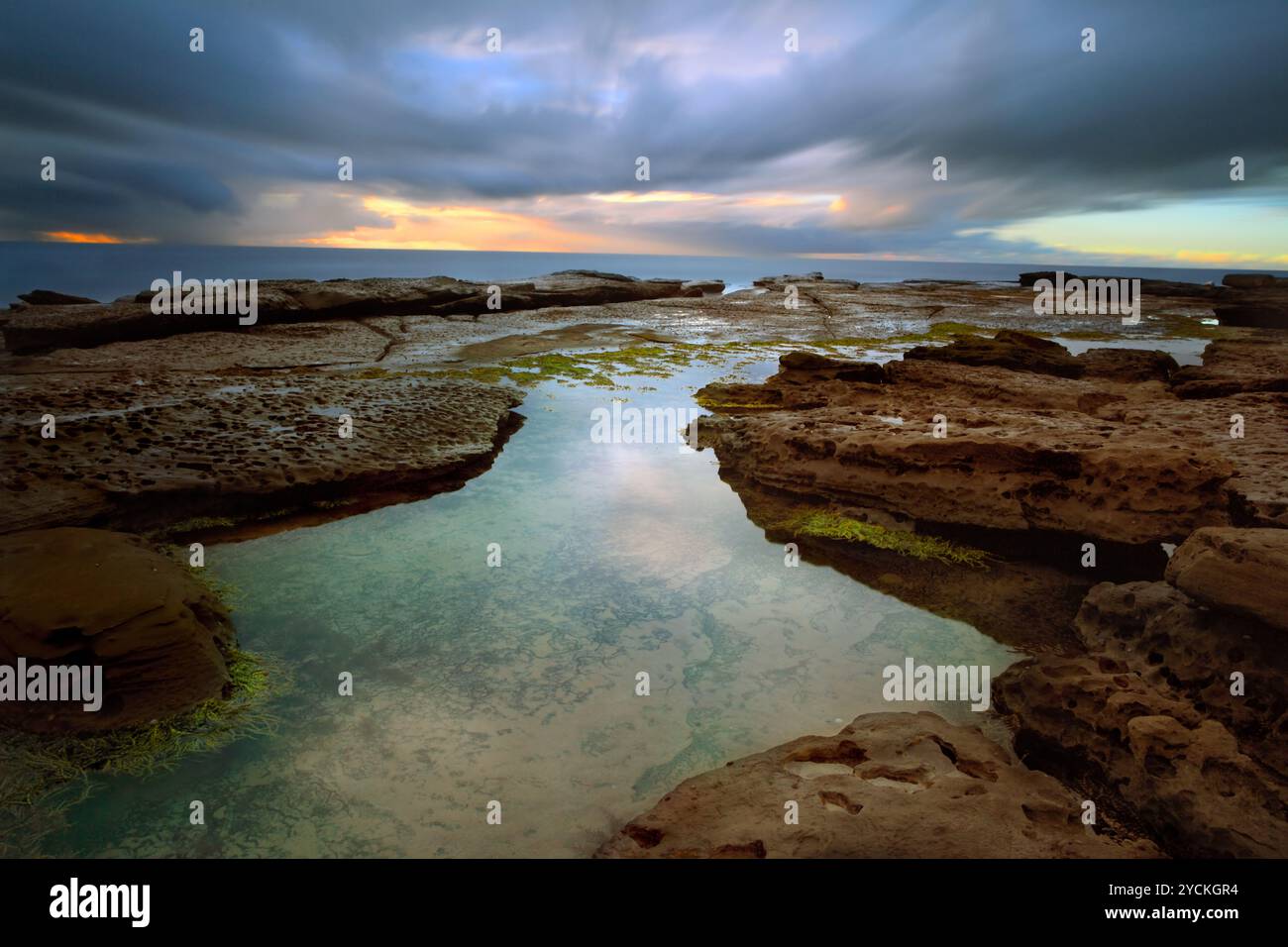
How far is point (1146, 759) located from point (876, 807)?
183 cm

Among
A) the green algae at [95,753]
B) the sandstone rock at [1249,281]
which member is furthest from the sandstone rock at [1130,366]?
the sandstone rock at [1249,281]

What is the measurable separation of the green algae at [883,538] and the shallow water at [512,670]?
761mm

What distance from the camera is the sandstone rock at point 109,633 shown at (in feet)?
14.7

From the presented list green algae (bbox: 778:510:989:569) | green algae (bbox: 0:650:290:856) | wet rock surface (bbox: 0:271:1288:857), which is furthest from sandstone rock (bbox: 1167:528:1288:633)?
green algae (bbox: 0:650:290:856)

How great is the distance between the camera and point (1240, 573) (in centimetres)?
446

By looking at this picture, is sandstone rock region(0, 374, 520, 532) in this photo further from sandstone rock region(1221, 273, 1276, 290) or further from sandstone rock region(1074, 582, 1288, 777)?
sandstone rock region(1221, 273, 1276, 290)

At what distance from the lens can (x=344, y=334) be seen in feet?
73.4

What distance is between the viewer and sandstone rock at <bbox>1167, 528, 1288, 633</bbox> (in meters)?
4.32

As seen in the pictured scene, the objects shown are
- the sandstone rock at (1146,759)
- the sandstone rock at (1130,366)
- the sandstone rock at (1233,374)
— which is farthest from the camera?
the sandstone rock at (1130,366)

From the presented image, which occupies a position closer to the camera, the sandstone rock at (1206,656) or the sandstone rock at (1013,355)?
the sandstone rock at (1206,656)

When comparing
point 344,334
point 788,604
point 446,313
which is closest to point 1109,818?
point 788,604

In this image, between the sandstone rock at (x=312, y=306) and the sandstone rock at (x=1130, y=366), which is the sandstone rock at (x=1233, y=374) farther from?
the sandstone rock at (x=312, y=306)
